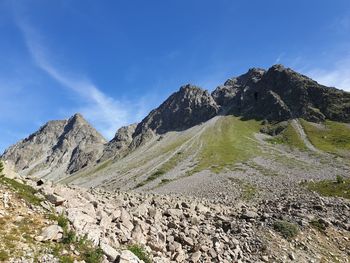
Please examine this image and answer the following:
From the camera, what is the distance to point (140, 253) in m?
17.3

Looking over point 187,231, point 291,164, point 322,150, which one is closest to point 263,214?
point 187,231

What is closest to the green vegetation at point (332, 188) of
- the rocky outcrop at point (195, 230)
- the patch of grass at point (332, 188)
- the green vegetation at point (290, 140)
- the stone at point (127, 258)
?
the patch of grass at point (332, 188)

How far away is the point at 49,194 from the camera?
19.7m

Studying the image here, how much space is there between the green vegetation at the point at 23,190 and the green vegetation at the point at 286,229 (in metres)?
16.1

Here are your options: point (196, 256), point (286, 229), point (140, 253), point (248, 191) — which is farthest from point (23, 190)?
point (248, 191)

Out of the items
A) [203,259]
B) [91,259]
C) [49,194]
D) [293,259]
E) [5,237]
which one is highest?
[49,194]

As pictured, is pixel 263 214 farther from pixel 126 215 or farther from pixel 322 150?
pixel 322 150

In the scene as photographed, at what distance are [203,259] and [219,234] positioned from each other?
3327mm

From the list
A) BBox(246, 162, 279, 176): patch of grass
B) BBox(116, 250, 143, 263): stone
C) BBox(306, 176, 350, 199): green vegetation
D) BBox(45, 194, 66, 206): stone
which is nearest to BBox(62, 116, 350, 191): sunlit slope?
BBox(246, 162, 279, 176): patch of grass

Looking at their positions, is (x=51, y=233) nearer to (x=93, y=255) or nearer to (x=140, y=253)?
(x=93, y=255)

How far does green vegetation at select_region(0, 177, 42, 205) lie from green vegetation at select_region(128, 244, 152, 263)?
557 cm

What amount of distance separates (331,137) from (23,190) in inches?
7063

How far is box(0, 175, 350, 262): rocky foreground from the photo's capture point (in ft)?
58.4

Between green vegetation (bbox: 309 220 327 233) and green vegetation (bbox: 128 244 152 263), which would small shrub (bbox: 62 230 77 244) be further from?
green vegetation (bbox: 309 220 327 233)
